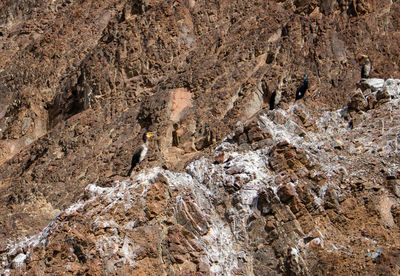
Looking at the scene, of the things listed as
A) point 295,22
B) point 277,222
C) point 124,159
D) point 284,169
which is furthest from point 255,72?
point 277,222

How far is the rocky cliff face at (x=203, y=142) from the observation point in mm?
11391

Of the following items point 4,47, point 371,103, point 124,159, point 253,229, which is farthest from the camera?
point 4,47

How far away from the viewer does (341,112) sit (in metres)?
15.3

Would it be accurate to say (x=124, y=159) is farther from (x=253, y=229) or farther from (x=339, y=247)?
(x=339, y=247)

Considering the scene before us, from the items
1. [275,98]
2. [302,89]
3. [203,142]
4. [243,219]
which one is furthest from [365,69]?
[243,219]

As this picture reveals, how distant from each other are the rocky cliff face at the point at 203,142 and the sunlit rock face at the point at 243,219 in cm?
3

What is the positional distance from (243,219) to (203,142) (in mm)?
4885

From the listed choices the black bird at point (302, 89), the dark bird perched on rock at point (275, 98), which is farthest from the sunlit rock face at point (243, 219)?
the black bird at point (302, 89)

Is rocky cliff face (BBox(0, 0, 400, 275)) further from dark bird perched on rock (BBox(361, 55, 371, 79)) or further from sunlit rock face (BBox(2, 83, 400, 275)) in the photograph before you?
dark bird perched on rock (BBox(361, 55, 371, 79))

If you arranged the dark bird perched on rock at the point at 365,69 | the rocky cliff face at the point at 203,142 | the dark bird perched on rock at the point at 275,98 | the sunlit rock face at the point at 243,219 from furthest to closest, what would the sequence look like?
the dark bird perched on rock at the point at 365,69
the dark bird perched on rock at the point at 275,98
the rocky cliff face at the point at 203,142
the sunlit rock face at the point at 243,219

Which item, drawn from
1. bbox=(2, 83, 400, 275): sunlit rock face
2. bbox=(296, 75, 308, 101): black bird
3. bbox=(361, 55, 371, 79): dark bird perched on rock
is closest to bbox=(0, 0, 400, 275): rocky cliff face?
bbox=(2, 83, 400, 275): sunlit rock face

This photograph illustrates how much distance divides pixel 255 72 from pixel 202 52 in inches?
123

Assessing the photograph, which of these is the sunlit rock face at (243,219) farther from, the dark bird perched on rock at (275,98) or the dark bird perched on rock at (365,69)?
the dark bird perched on rock at (365,69)

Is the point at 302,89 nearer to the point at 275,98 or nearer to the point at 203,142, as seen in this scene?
the point at 275,98
